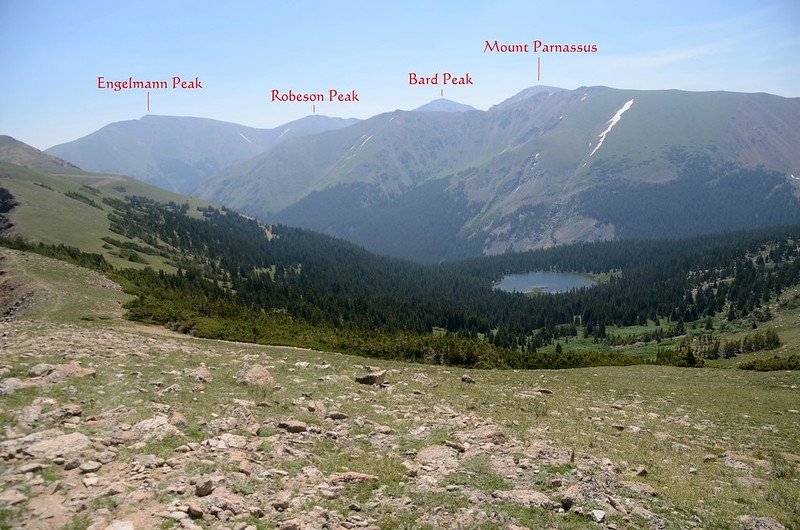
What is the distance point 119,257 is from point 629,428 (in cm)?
11988

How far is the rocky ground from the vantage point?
11.5 metres

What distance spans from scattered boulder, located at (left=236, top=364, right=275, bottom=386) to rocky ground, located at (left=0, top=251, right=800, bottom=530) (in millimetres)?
103

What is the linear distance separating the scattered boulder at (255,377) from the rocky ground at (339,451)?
0.34ft

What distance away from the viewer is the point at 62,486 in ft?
36.9

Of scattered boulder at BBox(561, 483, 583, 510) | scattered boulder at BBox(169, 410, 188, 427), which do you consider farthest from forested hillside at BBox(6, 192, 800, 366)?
scattered boulder at BBox(561, 483, 583, 510)

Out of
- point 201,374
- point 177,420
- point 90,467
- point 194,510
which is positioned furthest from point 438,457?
point 201,374

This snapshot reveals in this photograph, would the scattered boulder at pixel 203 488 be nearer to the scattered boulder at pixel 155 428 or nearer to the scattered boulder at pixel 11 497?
the scattered boulder at pixel 155 428

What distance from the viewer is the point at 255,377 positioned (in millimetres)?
22797

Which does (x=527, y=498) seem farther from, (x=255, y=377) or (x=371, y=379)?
(x=255, y=377)

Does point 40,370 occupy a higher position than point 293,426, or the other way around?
point 40,370

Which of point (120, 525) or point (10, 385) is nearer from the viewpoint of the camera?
point (120, 525)

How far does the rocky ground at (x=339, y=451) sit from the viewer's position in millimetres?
11453

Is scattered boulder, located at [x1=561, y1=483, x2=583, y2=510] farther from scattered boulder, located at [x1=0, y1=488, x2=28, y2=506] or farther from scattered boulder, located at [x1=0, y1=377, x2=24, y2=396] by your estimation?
scattered boulder, located at [x1=0, y1=377, x2=24, y2=396]

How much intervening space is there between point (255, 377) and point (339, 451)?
885 cm
